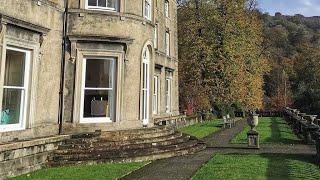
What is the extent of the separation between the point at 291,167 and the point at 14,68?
331 inches

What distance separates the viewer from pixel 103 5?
13086 mm

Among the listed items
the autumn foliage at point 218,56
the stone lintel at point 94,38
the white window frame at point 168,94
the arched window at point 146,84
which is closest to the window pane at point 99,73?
the stone lintel at point 94,38

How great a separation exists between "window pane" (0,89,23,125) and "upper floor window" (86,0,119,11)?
4.10m

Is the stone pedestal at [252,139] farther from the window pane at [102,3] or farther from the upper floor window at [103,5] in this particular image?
the window pane at [102,3]

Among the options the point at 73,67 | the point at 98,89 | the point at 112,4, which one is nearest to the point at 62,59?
the point at 73,67

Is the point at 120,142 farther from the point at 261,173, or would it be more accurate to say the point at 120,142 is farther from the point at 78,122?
the point at 261,173

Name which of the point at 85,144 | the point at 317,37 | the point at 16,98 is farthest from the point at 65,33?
the point at 317,37

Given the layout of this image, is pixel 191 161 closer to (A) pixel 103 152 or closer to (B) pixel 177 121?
(A) pixel 103 152

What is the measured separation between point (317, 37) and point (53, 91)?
347ft

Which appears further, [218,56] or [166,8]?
[218,56]

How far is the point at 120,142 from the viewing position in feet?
38.2

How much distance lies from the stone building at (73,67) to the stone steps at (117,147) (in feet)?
2.61

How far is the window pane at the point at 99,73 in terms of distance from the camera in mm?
12586

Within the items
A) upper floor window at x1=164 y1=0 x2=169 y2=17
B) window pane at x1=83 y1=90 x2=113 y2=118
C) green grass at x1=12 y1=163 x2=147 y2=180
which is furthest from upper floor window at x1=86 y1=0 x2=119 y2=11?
upper floor window at x1=164 y1=0 x2=169 y2=17
